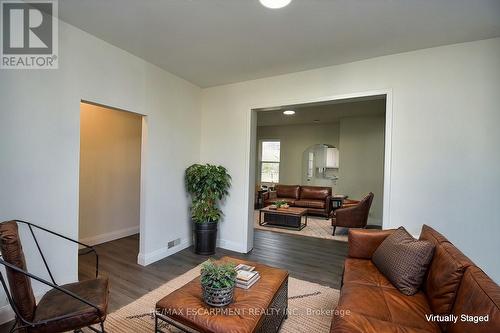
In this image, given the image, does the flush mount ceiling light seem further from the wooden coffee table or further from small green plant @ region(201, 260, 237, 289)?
A: the wooden coffee table

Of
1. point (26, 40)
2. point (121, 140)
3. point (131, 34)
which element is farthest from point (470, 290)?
point (121, 140)

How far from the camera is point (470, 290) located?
4.24 feet

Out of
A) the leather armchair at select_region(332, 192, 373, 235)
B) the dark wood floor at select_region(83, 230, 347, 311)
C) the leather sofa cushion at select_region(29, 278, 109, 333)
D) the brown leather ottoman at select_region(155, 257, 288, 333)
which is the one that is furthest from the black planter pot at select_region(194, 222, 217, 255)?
the leather armchair at select_region(332, 192, 373, 235)

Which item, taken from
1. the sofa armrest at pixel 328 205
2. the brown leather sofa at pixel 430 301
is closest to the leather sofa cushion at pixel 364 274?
the brown leather sofa at pixel 430 301

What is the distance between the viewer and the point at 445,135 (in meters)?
2.62

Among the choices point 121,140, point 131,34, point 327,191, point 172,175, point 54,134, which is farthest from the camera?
point 327,191

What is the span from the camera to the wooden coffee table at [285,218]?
5.28m

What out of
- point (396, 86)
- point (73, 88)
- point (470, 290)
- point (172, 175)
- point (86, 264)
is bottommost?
point (86, 264)

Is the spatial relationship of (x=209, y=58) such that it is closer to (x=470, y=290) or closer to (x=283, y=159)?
(x=470, y=290)

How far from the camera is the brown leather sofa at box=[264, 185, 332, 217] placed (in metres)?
6.48

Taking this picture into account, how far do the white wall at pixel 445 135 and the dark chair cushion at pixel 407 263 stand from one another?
3.20 feet

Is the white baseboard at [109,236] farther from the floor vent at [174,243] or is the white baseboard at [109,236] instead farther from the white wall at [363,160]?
the white wall at [363,160]

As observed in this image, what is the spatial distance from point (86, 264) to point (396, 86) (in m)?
4.57

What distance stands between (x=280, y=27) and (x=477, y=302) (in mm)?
2529
